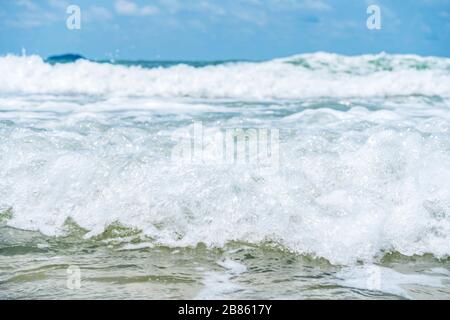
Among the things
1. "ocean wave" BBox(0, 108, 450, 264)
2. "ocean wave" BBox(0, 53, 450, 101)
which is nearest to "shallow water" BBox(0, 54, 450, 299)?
"ocean wave" BBox(0, 108, 450, 264)

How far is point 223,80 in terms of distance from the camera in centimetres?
1363

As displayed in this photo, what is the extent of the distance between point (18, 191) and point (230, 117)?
3557 mm

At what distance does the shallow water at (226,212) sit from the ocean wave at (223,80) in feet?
22.2

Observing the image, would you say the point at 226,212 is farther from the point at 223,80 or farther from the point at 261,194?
the point at 223,80

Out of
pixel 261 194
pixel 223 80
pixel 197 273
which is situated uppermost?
pixel 223 80

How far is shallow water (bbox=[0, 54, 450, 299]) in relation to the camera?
2.88m

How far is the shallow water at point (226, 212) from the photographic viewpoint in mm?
2877

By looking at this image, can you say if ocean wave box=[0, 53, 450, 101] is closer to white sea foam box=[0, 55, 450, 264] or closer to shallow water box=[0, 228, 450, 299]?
white sea foam box=[0, 55, 450, 264]

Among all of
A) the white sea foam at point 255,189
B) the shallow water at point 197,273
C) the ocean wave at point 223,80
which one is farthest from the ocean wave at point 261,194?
the ocean wave at point 223,80

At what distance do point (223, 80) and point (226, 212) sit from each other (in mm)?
10224

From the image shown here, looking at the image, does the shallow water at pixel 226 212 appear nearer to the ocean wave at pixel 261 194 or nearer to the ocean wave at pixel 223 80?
the ocean wave at pixel 261 194

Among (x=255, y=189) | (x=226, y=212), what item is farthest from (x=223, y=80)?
(x=226, y=212)

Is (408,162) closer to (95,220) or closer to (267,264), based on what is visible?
(267,264)

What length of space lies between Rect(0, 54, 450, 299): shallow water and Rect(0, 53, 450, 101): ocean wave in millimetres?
6766
